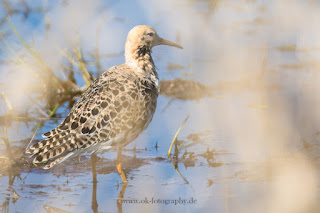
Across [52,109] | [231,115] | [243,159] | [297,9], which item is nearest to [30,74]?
[52,109]

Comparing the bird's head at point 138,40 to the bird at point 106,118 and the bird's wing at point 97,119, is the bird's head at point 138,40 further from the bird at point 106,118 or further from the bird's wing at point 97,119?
the bird's wing at point 97,119

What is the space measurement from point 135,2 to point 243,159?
6443mm

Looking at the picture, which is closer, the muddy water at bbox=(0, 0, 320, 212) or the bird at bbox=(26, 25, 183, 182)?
the muddy water at bbox=(0, 0, 320, 212)

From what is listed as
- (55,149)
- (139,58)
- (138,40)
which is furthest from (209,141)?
(55,149)

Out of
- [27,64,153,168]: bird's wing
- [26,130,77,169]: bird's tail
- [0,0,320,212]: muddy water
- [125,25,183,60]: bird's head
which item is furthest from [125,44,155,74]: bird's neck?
[26,130,77,169]: bird's tail

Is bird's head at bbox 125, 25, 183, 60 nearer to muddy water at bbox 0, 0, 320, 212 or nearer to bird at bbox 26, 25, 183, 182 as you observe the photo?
bird at bbox 26, 25, 183, 182

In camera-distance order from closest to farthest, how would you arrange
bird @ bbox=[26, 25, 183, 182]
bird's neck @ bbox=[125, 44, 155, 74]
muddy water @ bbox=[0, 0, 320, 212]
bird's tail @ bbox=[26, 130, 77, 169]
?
1. muddy water @ bbox=[0, 0, 320, 212]
2. bird's tail @ bbox=[26, 130, 77, 169]
3. bird @ bbox=[26, 25, 183, 182]
4. bird's neck @ bbox=[125, 44, 155, 74]

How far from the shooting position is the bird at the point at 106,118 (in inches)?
234

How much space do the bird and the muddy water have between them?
365 millimetres

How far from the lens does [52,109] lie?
8.42m

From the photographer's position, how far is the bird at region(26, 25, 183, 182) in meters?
5.95

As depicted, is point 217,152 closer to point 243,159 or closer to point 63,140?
point 243,159

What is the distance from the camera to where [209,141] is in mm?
7289

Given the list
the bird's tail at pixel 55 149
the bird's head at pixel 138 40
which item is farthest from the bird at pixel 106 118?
the bird's head at pixel 138 40
